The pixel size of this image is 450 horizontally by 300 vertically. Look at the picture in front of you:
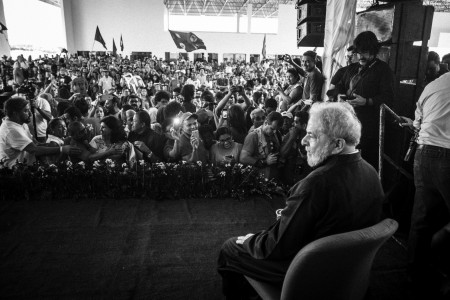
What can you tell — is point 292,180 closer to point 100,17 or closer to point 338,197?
point 338,197

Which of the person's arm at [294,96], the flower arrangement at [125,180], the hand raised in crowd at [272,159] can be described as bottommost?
the flower arrangement at [125,180]

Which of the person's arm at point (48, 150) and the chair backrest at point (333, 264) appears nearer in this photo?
the chair backrest at point (333, 264)

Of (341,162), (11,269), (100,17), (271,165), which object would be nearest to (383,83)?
(271,165)

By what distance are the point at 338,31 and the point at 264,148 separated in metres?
1.76

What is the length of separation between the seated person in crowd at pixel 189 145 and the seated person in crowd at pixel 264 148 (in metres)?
0.55

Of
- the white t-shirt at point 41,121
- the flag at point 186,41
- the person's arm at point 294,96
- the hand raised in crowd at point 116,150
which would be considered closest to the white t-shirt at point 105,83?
the flag at point 186,41

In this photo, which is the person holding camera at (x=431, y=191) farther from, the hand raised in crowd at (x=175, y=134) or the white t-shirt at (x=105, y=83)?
the white t-shirt at (x=105, y=83)

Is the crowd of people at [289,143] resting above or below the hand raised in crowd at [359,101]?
below

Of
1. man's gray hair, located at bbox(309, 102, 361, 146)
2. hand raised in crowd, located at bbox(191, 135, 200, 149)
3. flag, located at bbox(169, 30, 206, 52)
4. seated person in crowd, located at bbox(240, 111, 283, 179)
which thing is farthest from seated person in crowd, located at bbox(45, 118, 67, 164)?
flag, located at bbox(169, 30, 206, 52)

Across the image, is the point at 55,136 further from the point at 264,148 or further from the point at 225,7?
the point at 225,7

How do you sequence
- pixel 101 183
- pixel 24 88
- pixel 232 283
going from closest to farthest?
pixel 232 283, pixel 101 183, pixel 24 88

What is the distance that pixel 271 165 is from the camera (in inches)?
174

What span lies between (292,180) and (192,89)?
2.63m

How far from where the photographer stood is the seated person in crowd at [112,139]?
14.2 feet
